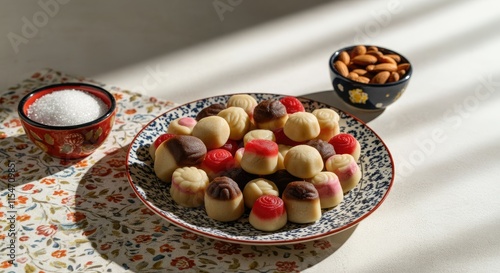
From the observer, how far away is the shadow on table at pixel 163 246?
41.4 inches

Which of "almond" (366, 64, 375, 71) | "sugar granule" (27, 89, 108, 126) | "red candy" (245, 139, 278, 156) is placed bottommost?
"almond" (366, 64, 375, 71)

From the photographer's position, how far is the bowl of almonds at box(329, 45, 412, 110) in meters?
1.44

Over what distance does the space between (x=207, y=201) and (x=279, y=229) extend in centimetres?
13

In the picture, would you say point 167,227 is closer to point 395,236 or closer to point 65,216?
point 65,216

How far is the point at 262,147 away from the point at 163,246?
239mm

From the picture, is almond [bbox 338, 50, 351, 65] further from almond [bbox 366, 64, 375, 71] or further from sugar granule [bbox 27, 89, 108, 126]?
sugar granule [bbox 27, 89, 108, 126]

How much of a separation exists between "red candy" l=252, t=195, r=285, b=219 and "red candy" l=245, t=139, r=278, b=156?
80 millimetres

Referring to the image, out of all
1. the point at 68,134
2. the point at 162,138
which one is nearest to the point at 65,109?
the point at 68,134

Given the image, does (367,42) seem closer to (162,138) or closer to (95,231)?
(162,138)

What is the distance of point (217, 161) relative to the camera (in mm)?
1152

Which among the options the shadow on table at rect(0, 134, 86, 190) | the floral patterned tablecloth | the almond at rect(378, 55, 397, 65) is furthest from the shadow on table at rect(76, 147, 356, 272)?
the almond at rect(378, 55, 397, 65)

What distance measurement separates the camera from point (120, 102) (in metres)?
1.51

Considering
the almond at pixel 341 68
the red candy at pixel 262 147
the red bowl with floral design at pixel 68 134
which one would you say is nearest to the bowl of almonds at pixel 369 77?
the almond at pixel 341 68

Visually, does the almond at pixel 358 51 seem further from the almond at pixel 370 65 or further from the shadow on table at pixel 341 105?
the shadow on table at pixel 341 105
